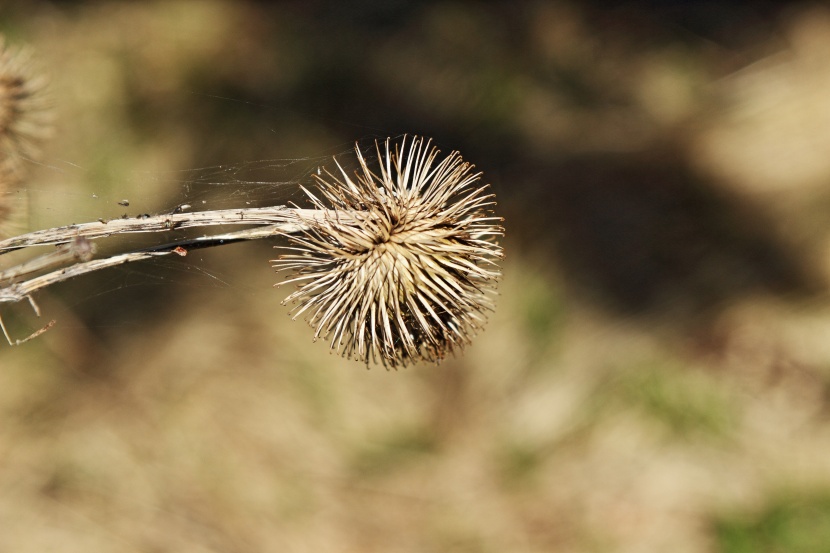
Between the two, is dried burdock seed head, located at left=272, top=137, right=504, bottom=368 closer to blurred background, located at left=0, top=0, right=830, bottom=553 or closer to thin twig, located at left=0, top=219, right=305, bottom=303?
thin twig, located at left=0, top=219, right=305, bottom=303

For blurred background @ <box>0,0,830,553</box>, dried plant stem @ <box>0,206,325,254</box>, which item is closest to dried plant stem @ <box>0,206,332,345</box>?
dried plant stem @ <box>0,206,325,254</box>

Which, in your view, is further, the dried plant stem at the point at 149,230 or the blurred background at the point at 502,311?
the blurred background at the point at 502,311

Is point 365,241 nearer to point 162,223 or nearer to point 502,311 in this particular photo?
point 162,223

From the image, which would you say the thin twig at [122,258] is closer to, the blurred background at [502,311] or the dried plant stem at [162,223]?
the dried plant stem at [162,223]

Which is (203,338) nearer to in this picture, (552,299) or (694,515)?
(552,299)

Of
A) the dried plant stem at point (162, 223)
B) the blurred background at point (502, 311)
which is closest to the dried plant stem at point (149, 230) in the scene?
the dried plant stem at point (162, 223)

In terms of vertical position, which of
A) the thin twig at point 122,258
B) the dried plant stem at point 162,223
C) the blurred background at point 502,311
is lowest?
the thin twig at point 122,258

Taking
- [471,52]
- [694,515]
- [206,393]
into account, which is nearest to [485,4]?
[471,52]

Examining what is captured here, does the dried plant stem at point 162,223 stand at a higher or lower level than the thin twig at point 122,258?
higher
